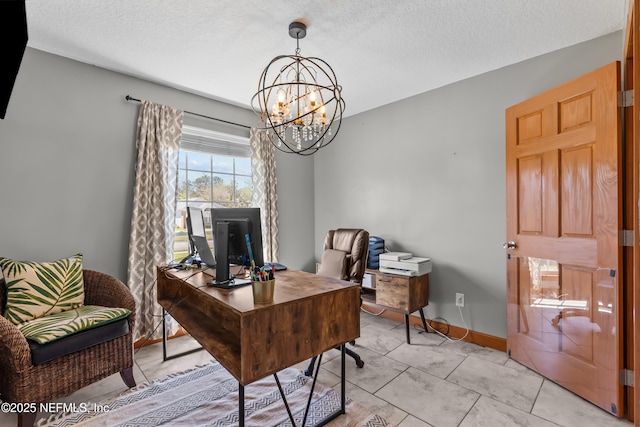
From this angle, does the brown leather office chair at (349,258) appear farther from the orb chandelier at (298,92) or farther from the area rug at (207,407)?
the orb chandelier at (298,92)

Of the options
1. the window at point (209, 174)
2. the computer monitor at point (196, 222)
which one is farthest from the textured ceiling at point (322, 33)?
the computer monitor at point (196, 222)

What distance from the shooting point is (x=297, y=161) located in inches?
163

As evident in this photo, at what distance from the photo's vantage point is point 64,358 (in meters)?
1.80

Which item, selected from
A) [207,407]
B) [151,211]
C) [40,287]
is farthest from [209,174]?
[207,407]

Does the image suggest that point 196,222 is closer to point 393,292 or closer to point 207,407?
point 207,407

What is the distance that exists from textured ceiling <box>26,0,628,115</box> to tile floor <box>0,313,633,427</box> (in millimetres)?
2553

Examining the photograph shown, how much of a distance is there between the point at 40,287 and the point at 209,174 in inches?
70.6

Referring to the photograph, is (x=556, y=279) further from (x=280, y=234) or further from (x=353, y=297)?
(x=280, y=234)

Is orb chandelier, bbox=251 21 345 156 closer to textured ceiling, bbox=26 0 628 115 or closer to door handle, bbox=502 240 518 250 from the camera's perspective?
textured ceiling, bbox=26 0 628 115

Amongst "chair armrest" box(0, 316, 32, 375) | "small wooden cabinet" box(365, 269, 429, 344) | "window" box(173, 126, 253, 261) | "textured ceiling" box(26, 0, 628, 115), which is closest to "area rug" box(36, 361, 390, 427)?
"chair armrest" box(0, 316, 32, 375)

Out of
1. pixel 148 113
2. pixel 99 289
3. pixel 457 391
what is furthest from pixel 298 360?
pixel 148 113

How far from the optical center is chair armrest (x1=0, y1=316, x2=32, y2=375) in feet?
A: 5.24

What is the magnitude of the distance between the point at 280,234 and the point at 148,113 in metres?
2.00

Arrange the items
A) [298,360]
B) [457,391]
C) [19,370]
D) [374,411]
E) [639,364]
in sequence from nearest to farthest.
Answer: [639,364]
[298,360]
[19,370]
[374,411]
[457,391]
